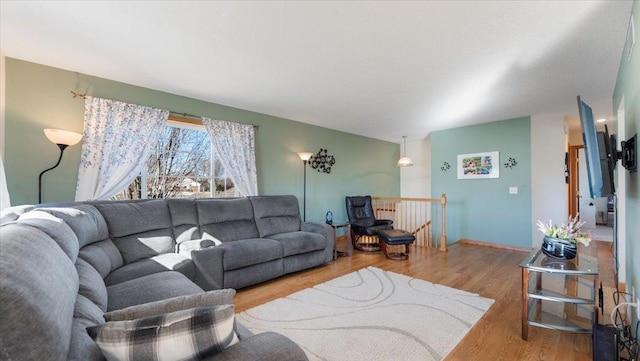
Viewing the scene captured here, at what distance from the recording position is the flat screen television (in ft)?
6.88

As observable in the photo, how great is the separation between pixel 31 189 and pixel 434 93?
4.54m

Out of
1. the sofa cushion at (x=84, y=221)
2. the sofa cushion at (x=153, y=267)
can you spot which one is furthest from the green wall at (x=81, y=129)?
the sofa cushion at (x=153, y=267)

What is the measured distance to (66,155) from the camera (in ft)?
9.41

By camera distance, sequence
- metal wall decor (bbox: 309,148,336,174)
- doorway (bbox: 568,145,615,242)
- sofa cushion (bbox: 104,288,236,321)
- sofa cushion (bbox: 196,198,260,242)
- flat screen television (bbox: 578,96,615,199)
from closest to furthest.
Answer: sofa cushion (bbox: 104,288,236,321)
flat screen television (bbox: 578,96,615,199)
sofa cushion (bbox: 196,198,260,242)
metal wall decor (bbox: 309,148,336,174)
doorway (bbox: 568,145,615,242)

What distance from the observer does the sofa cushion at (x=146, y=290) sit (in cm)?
166

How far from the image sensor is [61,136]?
251 cm

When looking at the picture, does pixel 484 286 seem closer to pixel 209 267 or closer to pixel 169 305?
pixel 209 267

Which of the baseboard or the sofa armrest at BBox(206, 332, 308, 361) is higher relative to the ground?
the sofa armrest at BBox(206, 332, 308, 361)

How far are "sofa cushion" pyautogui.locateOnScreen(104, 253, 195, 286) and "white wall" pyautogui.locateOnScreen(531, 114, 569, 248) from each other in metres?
Result: 5.38

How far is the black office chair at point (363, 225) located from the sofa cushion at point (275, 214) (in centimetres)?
132

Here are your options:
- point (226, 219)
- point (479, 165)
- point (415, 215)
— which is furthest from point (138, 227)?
point (479, 165)

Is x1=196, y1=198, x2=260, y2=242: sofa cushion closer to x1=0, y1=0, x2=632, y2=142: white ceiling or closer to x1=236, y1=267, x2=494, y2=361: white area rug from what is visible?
x1=236, y1=267, x2=494, y2=361: white area rug

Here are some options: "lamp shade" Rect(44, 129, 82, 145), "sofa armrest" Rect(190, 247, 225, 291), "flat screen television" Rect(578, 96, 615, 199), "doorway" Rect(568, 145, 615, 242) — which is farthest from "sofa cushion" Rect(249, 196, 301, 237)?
"doorway" Rect(568, 145, 615, 242)

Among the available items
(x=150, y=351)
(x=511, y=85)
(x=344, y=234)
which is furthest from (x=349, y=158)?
(x=150, y=351)
